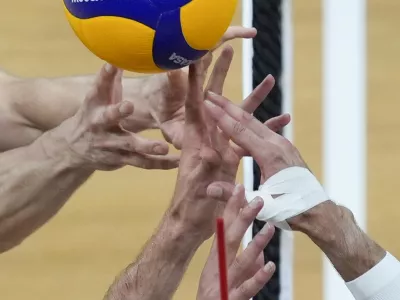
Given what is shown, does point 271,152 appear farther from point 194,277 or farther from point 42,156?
point 194,277

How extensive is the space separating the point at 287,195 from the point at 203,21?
257 mm

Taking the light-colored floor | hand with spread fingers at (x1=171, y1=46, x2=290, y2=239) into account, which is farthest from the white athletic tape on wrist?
the light-colored floor

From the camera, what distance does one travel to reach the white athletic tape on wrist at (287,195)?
116cm

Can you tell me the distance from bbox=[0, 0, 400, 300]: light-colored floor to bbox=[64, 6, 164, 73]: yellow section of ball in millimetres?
1304

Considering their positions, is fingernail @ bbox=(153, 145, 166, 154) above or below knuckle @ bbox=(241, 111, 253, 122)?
below

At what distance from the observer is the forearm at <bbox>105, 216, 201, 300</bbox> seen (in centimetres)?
134

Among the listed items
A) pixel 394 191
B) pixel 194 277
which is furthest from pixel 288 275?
pixel 394 191

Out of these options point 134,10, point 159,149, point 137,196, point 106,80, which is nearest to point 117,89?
point 106,80

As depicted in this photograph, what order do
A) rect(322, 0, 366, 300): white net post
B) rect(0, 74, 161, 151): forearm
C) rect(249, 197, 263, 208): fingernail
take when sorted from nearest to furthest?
rect(249, 197, 263, 208): fingernail → rect(0, 74, 161, 151): forearm → rect(322, 0, 366, 300): white net post

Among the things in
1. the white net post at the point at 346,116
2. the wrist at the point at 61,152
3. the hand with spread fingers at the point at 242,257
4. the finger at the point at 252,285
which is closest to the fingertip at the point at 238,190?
the hand with spread fingers at the point at 242,257

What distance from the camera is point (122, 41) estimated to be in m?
1.16

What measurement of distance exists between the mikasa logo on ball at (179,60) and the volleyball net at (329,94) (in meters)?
0.51

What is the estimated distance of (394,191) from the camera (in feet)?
8.57

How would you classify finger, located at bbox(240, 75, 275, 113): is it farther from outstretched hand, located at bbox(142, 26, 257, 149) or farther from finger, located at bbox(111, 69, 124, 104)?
finger, located at bbox(111, 69, 124, 104)
